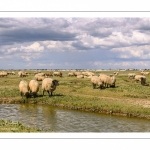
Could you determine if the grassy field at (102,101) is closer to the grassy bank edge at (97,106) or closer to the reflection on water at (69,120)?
the grassy bank edge at (97,106)

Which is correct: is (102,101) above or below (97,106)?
above

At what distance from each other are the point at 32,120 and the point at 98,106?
9230 millimetres

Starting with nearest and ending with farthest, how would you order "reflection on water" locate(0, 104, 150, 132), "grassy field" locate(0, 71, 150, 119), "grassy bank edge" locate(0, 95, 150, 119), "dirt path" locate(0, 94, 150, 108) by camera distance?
"reflection on water" locate(0, 104, 150, 132) → "grassy bank edge" locate(0, 95, 150, 119) → "grassy field" locate(0, 71, 150, 119) → "dirt path" locate(0, 94, 150, 108)

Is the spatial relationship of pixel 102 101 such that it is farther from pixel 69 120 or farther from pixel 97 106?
pixel 69 120

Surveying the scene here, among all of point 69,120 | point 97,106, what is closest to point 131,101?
point 97,106

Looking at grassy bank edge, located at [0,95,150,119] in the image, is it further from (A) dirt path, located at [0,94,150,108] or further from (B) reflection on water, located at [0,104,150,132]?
(B) reflection on water, located at [0,104,150,132]

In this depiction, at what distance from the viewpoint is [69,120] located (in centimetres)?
2462

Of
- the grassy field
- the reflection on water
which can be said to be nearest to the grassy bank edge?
the grassy field

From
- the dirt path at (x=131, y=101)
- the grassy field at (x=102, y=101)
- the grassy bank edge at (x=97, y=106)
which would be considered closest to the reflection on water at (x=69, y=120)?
the grassy bank edge at (x=97, y=106)

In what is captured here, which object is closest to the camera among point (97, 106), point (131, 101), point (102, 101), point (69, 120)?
point (69, 120)

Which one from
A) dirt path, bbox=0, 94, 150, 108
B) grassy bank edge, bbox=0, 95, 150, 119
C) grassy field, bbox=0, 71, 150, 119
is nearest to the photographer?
grassy bank edge, bbox=0, 95, 150, 119

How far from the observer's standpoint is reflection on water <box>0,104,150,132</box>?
Result: 71.2ft
